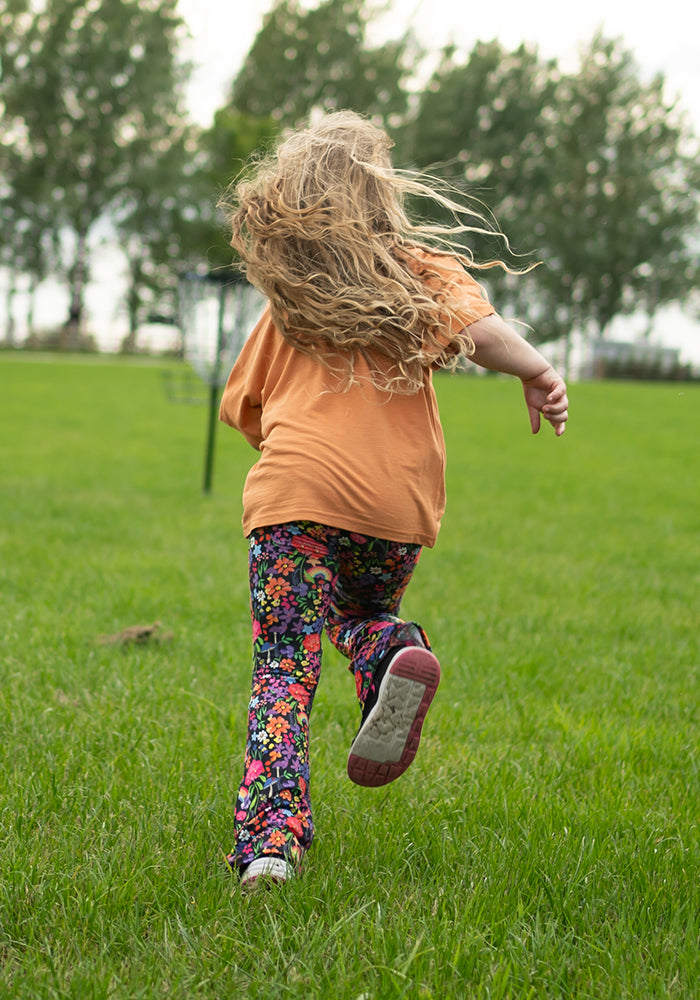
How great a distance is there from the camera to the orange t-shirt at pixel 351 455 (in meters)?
2.26

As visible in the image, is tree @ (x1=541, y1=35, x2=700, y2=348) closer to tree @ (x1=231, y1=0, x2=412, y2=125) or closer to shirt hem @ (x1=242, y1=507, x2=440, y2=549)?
tree @ (x1=231, y1=0, x2=412, y2=125)

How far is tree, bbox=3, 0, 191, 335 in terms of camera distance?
126 feet

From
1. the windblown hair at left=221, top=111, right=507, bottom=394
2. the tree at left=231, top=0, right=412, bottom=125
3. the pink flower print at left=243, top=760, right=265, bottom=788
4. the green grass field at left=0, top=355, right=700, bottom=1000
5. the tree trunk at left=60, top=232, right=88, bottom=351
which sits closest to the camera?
the green grass field at left=0, top=355, right=700, bottom=1000

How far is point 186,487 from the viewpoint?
9359 millimetres

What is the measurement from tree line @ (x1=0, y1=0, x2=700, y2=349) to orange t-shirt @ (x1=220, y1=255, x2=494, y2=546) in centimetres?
3623

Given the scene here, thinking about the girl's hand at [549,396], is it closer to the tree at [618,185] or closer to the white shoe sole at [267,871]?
the white shoe sole at [267,871]

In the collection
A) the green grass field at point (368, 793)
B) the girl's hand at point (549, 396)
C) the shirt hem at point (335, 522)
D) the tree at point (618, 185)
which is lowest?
the green grass field at point (368, 793)

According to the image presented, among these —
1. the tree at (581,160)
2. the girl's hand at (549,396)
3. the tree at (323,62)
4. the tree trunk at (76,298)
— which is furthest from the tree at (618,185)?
the girl's hand at (549,396)

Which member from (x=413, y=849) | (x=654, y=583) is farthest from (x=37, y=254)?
(x=413, y=849)

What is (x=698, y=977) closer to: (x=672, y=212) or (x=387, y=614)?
(x=387, y=614)

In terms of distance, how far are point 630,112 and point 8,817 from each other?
47.4 meters

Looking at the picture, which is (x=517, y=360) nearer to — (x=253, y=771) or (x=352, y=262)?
(x=352, y=262)

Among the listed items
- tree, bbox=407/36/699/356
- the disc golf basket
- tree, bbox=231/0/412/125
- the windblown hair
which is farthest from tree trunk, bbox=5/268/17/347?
the windblown hair

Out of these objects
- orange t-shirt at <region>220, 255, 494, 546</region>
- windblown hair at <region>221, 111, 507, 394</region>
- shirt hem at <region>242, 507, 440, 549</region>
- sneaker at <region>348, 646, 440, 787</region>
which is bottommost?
sneaker at <region>348, 646, 440, 787</region>
